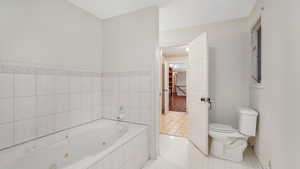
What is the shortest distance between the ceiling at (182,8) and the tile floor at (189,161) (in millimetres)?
2299

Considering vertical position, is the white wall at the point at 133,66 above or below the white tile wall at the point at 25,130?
above

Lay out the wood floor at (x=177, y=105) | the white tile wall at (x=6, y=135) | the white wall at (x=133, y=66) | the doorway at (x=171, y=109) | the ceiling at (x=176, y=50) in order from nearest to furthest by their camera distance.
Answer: the white tile wall at (x=6, y=135)
the white wall at (x=133, y=66)
the doorway at (x=171, y=109)
the ceiling at (x=176, y=50)
the wood floor at (x=177, y=105)

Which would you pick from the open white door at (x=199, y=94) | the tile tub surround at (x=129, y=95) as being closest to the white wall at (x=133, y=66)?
the tile tub surround at (x=129, y=95)

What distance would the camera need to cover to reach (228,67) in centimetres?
230

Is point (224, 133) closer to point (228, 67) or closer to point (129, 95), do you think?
point (228, 67)

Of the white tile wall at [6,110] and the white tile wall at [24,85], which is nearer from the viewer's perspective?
the white tile wall at [6,110]

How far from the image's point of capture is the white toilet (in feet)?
5.73

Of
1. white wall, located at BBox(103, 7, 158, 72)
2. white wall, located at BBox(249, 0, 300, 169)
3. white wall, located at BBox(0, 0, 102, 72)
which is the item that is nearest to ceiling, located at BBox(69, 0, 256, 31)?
white wall, located at BBox(103, 7, 158, 72)

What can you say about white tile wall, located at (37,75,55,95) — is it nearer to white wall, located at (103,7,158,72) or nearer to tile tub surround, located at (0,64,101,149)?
tile tub surround, located at (0,64,101,149)

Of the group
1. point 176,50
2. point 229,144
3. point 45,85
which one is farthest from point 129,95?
point 176,50

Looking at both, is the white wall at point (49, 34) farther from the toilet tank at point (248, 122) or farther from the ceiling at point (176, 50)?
the toilet tank at point (248, 122)

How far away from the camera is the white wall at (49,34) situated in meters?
1.25

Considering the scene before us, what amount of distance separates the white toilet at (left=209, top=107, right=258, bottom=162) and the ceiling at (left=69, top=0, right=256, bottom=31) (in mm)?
1602

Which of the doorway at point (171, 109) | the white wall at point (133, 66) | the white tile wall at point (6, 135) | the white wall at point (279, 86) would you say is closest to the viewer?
the white wall at point (279, 86)
